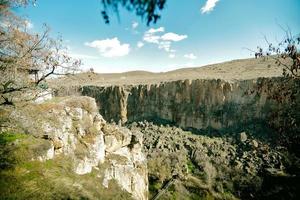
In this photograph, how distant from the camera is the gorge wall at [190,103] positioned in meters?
65.2

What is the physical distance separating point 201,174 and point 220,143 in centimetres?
1321

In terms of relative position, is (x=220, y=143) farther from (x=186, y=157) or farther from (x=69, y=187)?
(x=69, y=187)

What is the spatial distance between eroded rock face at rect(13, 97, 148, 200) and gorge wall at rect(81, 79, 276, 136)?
3888cm

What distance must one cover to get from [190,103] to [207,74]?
110 ft

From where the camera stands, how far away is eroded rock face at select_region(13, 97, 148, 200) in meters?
17.3

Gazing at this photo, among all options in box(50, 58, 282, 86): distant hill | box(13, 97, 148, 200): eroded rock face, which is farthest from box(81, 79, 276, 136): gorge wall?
box(13, 97, 148, 200): eroded rock face

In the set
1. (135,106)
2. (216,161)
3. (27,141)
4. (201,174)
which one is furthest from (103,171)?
(135,106)

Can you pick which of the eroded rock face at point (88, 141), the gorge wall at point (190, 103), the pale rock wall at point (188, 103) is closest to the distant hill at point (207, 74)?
the eroded rock face at point (88, 141)

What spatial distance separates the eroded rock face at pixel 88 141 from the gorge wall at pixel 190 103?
38882 mm

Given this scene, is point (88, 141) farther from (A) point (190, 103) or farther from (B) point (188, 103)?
(B) point (188, 103)

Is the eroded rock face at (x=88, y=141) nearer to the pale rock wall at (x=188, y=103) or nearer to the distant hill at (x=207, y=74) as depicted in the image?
the distant hill at (x=207, y=74)

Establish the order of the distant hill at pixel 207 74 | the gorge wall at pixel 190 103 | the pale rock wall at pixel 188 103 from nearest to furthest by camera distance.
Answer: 1. the distant hill at pixel 207 74
2. the gorge wall at pixel 190 103
3. the pale rock wall at pixel 188 103

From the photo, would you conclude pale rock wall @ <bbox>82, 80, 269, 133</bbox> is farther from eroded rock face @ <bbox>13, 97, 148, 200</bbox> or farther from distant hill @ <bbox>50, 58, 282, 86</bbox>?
eroded rock face @ <bbox>13, 97, 148, 200</bbox>

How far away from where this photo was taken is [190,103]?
250ft
